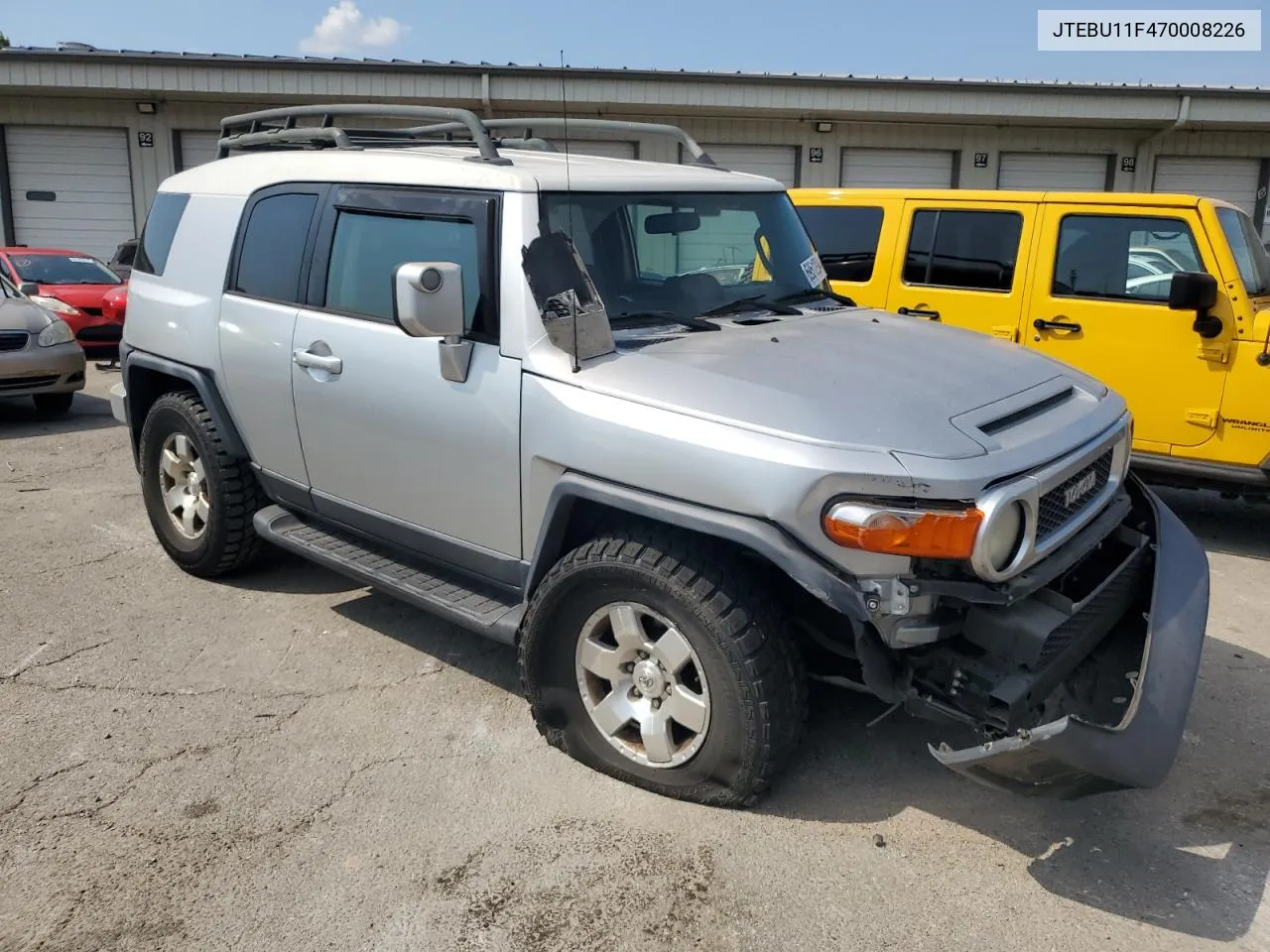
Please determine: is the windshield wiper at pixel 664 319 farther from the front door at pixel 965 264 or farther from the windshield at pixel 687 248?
the front door at pixel 965 264

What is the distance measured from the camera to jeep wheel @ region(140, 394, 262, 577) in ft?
15.4

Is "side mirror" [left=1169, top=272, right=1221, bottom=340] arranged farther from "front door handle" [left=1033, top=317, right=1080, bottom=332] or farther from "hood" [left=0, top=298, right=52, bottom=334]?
"hood" [left=0, top=298, right=52, bottom=334]

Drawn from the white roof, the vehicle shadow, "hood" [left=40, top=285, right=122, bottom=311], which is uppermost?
the white roof

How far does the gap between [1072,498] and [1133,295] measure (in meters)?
3.46

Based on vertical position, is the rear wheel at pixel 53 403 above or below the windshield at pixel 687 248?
below

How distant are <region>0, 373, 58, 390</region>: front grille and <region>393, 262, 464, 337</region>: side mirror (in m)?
7.35

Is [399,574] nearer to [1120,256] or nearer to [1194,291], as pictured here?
[1194,291]

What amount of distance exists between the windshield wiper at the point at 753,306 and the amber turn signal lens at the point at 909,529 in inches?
54.1

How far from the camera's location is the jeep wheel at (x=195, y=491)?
15.4 ft

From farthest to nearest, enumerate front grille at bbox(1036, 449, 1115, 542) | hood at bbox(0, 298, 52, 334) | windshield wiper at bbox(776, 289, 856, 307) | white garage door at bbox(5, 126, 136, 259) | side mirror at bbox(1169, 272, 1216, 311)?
white garage door at bbox(5, 126, 136, 259), hood at bbox(0, 298, 52, 334), side mirror at bbox(1169, 272, 1216, 311), windshield wiper at bbox(776, 289, 856, 307), front grille at bbox(1036, 449, 1115, 542)

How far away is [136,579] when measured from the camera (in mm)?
5172

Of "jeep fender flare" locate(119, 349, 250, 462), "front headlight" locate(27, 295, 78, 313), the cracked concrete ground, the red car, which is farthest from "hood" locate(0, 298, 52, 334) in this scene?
the cracked concrete ground

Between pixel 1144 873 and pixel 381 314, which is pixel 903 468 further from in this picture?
pixel 381 314

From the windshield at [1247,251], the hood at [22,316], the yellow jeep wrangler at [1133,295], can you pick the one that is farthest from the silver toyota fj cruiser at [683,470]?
the hood at [22,316]
